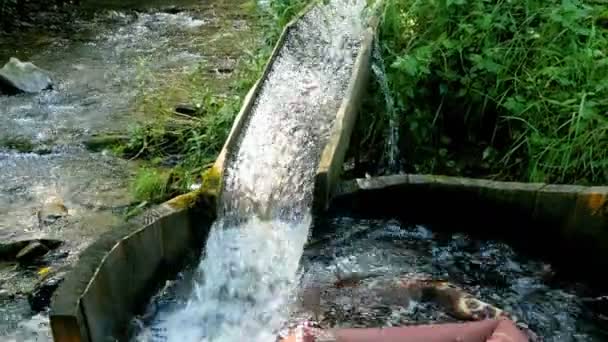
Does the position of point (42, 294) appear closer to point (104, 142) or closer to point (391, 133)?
point (104, 142)

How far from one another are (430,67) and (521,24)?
0.67 meters

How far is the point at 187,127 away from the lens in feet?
18.8

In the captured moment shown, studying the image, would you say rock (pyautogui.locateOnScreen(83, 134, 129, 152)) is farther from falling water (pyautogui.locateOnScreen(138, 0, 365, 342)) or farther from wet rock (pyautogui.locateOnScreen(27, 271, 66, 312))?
wet rock (pyautogui.locateOnScreen(27, 271, 66, 312))

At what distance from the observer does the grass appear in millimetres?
4910

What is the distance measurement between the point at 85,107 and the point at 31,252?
9.28 ft

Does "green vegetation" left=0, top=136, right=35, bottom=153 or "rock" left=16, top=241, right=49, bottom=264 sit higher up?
"green vegetation" left=0, top=136, right=35, bottom=153

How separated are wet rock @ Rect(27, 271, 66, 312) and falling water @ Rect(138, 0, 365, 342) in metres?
0.93

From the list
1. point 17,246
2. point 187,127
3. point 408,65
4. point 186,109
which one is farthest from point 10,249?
point 408,65

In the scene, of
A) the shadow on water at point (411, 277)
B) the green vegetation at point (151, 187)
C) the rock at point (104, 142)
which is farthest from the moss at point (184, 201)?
the rock at point (104, 142)

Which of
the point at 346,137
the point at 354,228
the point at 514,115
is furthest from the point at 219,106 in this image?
the point at 514,115

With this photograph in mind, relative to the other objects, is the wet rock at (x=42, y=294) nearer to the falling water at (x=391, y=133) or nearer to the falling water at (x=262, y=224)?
the falling water at (x=262, y=224)

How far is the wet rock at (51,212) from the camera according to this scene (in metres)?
4.91

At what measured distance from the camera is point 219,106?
5.80 m

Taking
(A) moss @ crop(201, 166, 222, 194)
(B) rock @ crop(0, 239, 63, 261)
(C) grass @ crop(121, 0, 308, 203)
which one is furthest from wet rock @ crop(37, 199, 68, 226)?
(A) moss @ crop(201, 166, 222, 194)
